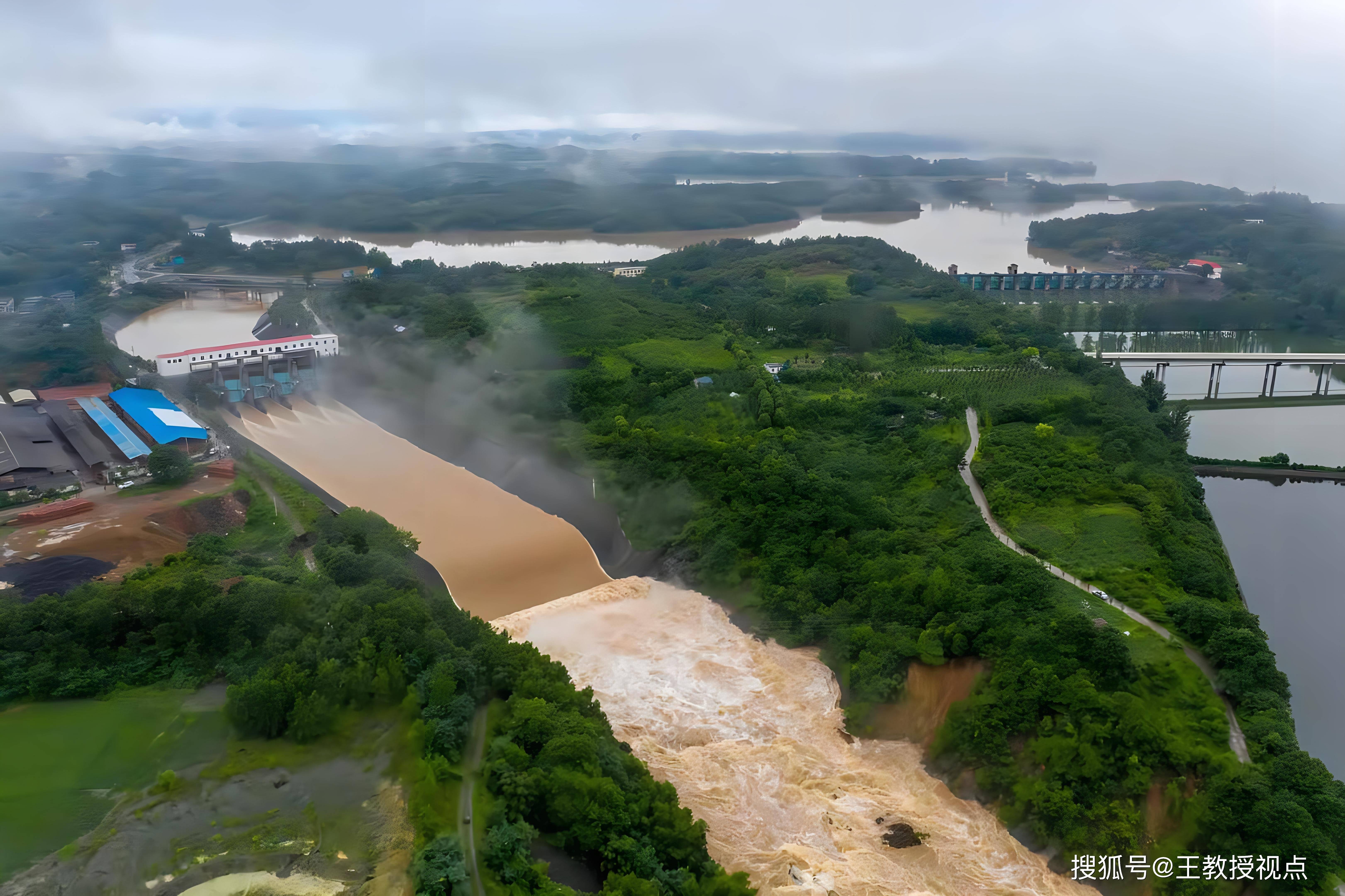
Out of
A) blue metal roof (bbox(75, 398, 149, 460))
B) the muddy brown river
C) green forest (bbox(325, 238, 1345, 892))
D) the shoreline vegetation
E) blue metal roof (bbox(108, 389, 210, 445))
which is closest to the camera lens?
the shoreline vegetation

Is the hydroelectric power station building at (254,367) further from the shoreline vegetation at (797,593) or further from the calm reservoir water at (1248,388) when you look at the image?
the calm reservoir water at (1248,388)

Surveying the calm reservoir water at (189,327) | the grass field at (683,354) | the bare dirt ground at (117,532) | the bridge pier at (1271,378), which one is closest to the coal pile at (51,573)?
the bare dirt ground at (117,532)

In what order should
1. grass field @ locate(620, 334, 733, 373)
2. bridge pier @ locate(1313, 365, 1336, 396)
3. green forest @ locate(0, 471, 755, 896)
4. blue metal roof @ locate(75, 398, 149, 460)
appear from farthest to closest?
bridge pier @ locate(1313, 365, 1336, 396), grass field @ locate(620, 334, 733, 373), blue metal roof @ locate(75, 398, 149, 460), green forest @ locate(0, 471, 755, 896)

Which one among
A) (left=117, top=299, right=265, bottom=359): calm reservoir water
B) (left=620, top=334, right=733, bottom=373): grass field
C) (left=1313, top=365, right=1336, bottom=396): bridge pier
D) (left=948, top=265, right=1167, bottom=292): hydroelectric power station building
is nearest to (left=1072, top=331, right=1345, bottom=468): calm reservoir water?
(left=1313, top=365, right=1336, bottom=396): bridge pier

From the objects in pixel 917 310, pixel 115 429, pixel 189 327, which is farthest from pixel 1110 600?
pixel 189 327

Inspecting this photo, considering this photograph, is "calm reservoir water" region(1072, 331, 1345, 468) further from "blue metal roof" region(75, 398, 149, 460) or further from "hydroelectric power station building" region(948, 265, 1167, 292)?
"blue metal roof" region(75, 398, 149, 460)

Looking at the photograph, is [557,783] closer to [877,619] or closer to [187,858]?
[187,858]
